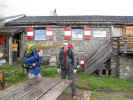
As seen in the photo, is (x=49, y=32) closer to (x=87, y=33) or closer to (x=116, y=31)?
(x=87, y=33)

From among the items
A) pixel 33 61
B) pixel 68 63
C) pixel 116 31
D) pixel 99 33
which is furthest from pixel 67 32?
pixel 68 63

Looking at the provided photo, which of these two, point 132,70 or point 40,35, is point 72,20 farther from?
point 132,70

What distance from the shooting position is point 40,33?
31156mm

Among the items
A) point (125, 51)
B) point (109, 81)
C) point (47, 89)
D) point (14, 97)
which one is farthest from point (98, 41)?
point (14, 97)

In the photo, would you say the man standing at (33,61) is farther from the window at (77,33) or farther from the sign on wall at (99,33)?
the sign on wall at (99,33)

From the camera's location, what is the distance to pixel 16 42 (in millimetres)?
31938

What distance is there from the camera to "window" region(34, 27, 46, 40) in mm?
31081

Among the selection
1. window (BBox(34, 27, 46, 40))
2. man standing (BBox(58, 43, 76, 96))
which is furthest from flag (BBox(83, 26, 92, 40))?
man standing (BBox(58, 43, 76, 96))

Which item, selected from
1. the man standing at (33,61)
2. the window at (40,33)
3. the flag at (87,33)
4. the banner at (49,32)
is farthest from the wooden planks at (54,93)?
the window at (40,33)

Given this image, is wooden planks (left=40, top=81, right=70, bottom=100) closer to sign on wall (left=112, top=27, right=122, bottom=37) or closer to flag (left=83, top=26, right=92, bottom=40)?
flag (left=83, top=26, right=92, bottom=40)

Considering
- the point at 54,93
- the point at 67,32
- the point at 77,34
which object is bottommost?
the point at 54,93

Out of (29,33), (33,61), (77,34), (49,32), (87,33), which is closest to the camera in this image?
(33,61)

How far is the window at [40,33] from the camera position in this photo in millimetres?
31081

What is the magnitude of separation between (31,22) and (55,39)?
2.24 meters
